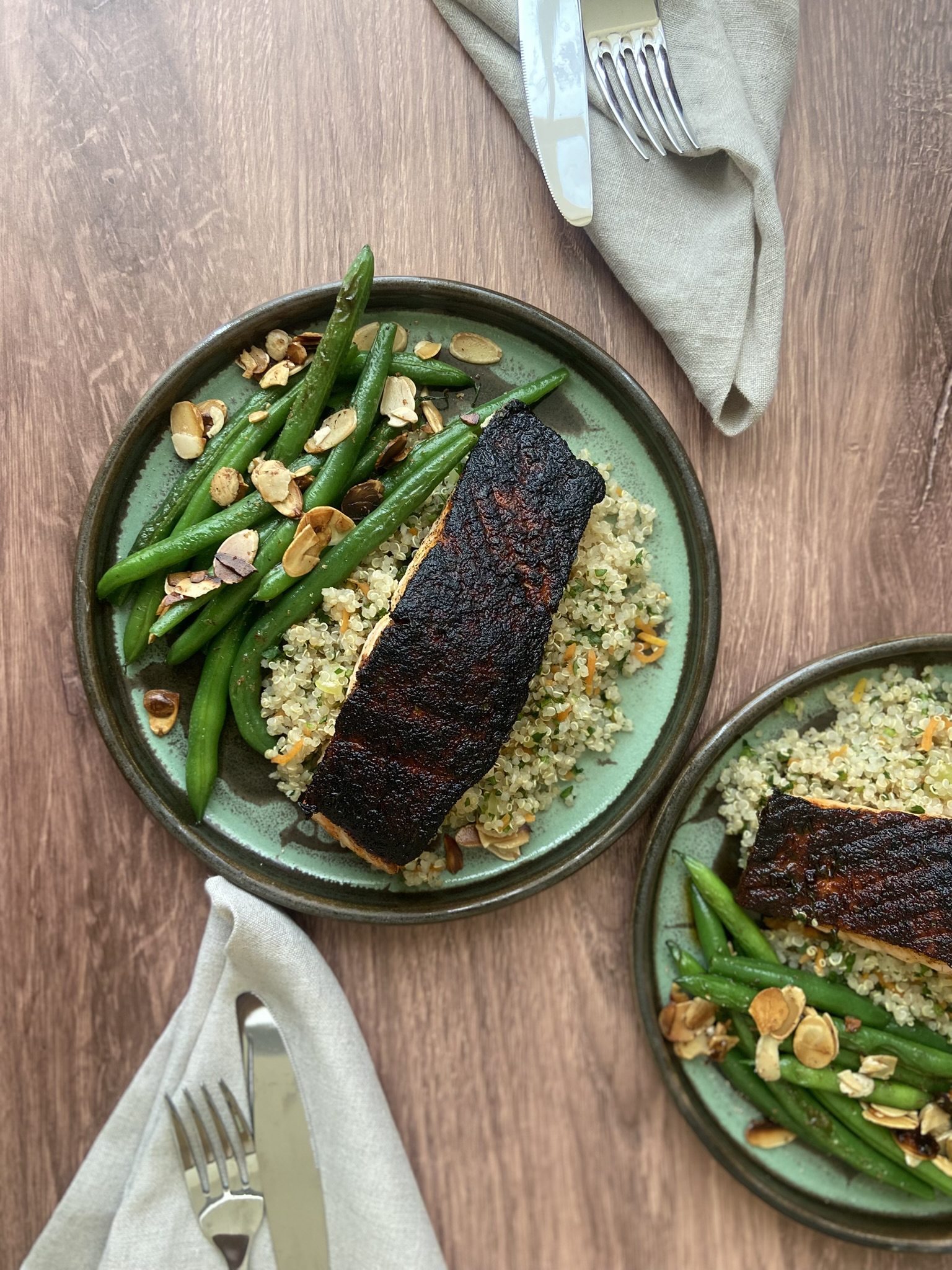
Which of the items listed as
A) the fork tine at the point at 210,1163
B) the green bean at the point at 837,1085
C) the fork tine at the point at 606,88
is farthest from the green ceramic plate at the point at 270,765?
the green bean at the point at 837,1085

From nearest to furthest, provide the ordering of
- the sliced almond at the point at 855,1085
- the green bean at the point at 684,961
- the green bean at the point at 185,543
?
the green bean at the point at 185,543 < the sliced almond at the point at 855,1085 < the green bean at the point at 684,961

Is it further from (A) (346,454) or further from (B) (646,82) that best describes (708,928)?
(B) (646,82)

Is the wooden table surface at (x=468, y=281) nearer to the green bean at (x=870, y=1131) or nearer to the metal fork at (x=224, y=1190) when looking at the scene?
the metal fork at (x=224, y=1190)

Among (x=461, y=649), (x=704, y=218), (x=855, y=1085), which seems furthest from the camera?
(x=704, y=218)

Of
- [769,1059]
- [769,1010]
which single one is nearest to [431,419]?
[769,1010]

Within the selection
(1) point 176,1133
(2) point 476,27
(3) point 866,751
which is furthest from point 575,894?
(2) point 476,27

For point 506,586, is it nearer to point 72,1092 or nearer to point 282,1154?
→ point 282,1154
